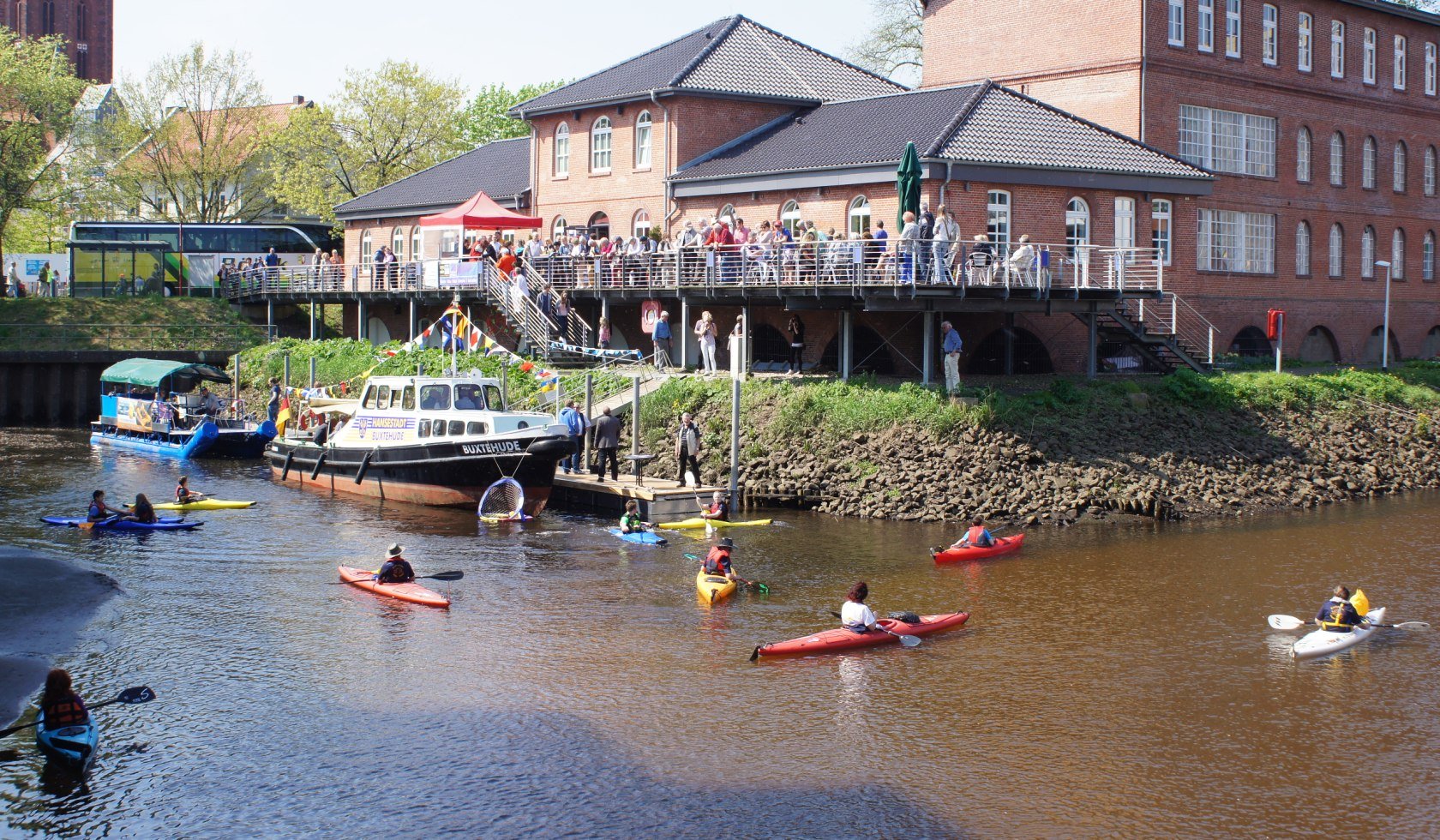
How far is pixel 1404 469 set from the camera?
35.9 m

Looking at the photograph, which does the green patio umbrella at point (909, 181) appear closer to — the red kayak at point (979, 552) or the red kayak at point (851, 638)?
the red kayak at point (979, 552)

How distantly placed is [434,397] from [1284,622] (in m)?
18.6

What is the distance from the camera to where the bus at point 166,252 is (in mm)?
60438

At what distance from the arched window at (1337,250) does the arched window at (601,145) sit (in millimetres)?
23993

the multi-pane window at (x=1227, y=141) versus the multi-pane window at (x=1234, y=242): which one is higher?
the multi-pane window at (x=1227, y=141)

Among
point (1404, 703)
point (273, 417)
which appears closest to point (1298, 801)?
point (1404, 703)

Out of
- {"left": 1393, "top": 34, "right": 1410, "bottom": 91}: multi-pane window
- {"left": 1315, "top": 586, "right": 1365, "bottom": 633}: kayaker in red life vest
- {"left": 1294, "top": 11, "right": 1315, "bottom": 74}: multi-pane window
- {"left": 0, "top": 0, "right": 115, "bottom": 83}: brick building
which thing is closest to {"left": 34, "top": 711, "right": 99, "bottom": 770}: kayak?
{"left": 1315, "top": 586, "right": 1365, "bottom": 633}: kayaker in red life vest

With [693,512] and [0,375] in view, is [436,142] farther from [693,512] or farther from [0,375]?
[693,512]

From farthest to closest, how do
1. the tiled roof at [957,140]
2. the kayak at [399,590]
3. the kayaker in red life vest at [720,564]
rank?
the tiled roof at [957,140] → the kayaker in red life vest at [720,564] → the kayak at [399,590]

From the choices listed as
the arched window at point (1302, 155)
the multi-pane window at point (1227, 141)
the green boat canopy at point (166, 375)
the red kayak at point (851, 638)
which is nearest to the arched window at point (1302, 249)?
the arched window at point (1302, 155)

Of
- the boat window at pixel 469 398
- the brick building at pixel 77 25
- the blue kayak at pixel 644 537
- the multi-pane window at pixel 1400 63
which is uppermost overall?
the brick building at pixel 77 25

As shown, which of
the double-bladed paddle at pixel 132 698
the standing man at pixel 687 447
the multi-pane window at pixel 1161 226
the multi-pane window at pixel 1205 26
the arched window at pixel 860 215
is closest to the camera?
the double-bladed paddle at pixel 132 698

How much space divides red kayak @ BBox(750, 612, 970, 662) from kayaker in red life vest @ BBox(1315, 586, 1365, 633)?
4.83 m

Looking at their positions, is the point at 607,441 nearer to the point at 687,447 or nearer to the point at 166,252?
the point at 687,447
